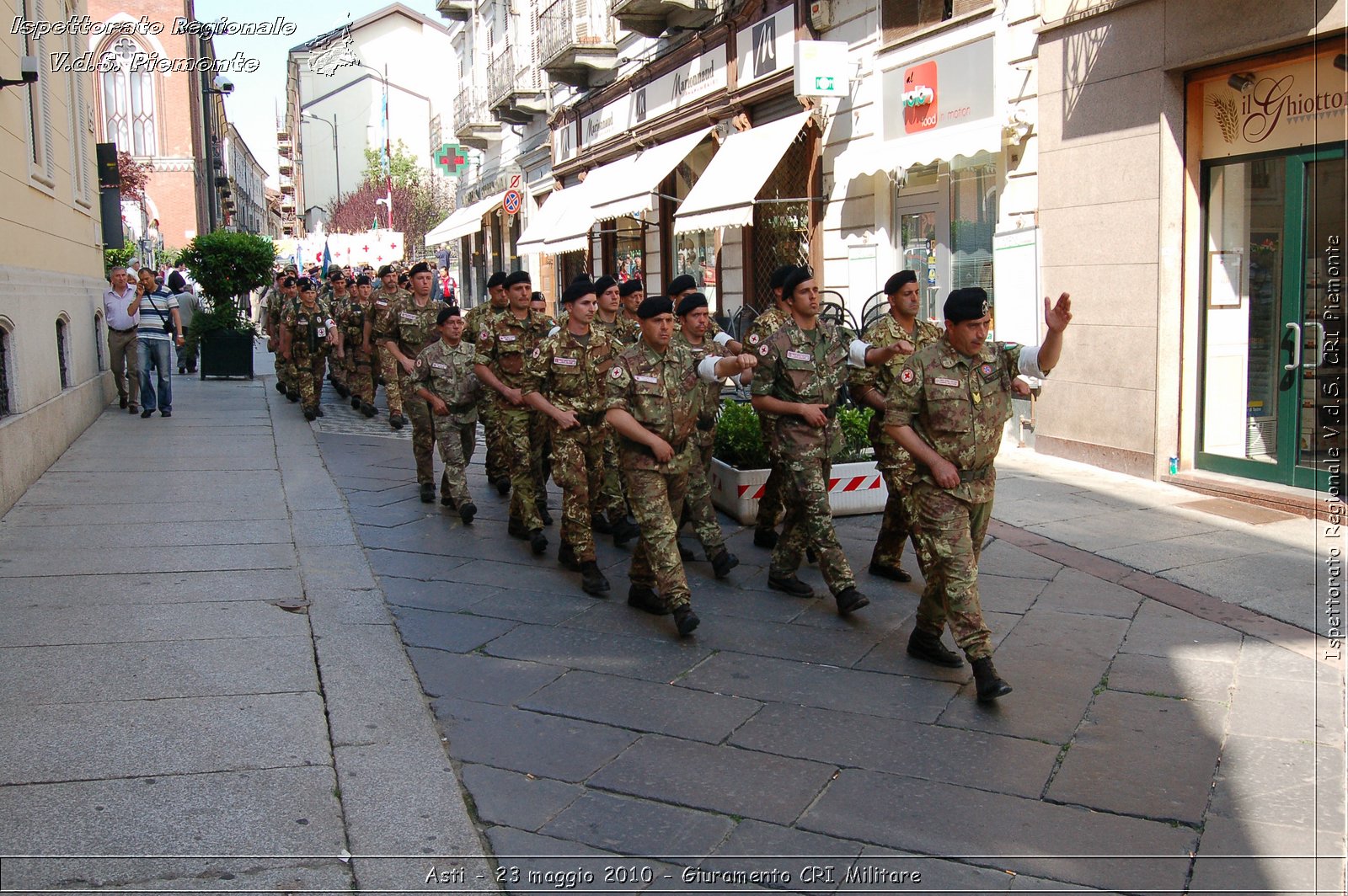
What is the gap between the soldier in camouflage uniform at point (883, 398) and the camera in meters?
6.48

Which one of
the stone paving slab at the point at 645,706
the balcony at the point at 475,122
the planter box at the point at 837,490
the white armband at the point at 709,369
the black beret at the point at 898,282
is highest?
the balcony at the point at 475,122

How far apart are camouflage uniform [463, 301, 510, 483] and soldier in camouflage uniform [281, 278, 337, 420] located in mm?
5110

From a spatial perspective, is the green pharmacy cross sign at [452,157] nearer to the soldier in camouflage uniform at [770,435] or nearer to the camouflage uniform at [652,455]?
the soldier in camouflage uniform at [770,435]

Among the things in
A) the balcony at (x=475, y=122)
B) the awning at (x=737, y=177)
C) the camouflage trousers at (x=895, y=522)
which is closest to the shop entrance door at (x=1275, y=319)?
the camouflage trousers at (x=895, y=522)

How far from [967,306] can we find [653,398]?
1744 mm

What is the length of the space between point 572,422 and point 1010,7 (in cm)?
662

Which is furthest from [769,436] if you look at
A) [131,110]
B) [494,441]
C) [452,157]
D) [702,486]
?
[131,110]

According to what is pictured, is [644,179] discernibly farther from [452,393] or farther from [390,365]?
[452,393]

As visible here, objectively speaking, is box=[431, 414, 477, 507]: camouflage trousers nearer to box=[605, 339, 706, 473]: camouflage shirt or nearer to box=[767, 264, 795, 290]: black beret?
box=[605, 339, 706, 473]: camouflage shirt

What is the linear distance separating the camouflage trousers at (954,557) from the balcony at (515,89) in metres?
23.4

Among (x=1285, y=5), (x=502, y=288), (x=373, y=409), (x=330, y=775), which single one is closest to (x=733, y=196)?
(x=373, y=409)

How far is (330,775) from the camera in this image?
158 inches

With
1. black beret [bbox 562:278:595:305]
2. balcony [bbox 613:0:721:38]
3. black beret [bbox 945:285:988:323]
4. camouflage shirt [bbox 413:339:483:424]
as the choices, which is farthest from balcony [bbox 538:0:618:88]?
black beret [bbox 945:285:988:323]

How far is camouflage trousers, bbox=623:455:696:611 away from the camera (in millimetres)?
5672
